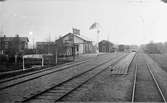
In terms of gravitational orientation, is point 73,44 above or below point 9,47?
above

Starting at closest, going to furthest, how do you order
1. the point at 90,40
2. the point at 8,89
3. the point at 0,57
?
the point at 8,89 → the point at 0,57 → the point at 90,40

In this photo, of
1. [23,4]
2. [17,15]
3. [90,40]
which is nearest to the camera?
[23,4]

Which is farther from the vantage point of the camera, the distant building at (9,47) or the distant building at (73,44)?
the distant building at (73,44)

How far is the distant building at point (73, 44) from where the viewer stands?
23.2m

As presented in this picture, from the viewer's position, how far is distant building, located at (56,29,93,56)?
2322 cm

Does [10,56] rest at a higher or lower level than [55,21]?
lower

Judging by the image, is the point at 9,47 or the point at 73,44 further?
the point at 73,44

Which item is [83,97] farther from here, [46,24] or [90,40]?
[90,40]

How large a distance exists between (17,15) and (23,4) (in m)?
1.53

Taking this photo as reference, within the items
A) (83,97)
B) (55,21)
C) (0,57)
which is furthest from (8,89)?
(0,57)

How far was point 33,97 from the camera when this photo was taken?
6.02 meters

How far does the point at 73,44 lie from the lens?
923 inches

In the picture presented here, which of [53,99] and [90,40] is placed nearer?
[53,99]

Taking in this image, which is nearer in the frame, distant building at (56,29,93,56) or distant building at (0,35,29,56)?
distant building at (0,35,29,56)
